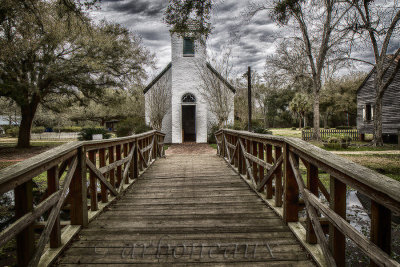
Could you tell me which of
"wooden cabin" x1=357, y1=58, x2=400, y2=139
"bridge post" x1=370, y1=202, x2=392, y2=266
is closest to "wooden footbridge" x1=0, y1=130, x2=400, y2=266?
"bridge post" x1=370, y1=202, x2=392, y2=266

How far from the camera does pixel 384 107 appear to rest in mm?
19203

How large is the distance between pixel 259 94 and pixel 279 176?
4648 cm

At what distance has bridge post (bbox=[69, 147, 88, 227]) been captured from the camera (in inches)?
114

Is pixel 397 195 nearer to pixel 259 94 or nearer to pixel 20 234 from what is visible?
pixel 20 234

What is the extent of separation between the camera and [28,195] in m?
2.03

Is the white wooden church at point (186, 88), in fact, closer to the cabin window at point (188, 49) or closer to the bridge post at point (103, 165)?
the cabin window at point (188, 49)

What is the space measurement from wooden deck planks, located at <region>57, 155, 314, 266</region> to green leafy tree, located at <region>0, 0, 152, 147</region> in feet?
33.6

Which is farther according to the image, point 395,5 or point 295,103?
point 295,103

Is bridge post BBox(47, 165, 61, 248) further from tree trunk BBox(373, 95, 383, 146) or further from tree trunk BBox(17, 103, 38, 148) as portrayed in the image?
tree trunk BBox(373, 95, 383, 146)

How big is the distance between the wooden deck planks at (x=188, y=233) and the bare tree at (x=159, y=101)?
43.9 feet

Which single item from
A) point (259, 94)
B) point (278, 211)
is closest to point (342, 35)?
point (278, 211)

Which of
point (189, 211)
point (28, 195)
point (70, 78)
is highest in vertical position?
point (70, 78)

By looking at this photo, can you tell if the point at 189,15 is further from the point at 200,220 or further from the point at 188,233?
the point at 188,233

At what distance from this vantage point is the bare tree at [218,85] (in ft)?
54.4
